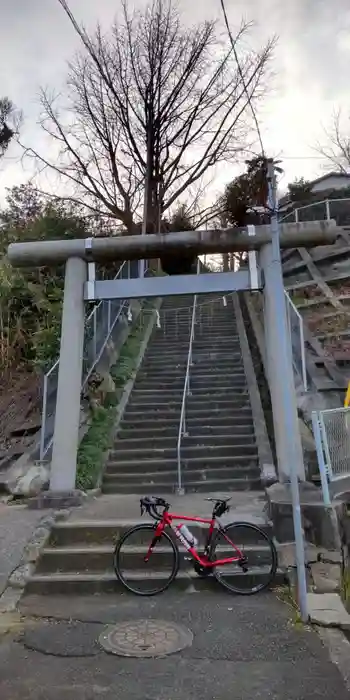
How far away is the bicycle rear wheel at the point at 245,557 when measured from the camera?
613 cm

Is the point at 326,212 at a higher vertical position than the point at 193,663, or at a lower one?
higher

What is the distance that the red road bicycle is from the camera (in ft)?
20.1

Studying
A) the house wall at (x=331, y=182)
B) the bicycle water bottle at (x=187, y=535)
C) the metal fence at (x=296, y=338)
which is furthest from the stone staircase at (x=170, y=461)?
the house wall at (x=331, y=182)

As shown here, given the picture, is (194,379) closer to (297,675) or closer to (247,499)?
(247,499)

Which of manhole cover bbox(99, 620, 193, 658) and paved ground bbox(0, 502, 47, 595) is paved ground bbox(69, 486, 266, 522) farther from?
manhole cover bbox(99, 620, 193, 658)

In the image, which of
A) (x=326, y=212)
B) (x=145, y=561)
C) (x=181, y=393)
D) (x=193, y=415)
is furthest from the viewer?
(x=326, y=212)

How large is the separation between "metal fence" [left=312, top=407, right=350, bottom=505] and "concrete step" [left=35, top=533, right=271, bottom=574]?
1.23 m

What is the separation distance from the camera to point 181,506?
27.2 ft

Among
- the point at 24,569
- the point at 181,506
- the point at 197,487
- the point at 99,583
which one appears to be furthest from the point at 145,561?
the point at 197,487

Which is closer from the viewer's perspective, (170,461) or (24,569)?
(24,569)

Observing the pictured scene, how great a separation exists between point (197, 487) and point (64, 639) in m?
4.76

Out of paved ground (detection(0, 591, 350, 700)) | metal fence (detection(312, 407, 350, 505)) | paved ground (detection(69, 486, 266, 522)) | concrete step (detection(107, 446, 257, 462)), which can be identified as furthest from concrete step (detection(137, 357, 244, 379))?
paved ground (detection(0, 591, 350, 700))

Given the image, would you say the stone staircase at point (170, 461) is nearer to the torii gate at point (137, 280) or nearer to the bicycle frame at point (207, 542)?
the bicycle frame at point (207, 542)

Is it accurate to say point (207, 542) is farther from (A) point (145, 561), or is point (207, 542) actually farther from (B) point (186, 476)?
(B) point (186, 476)
